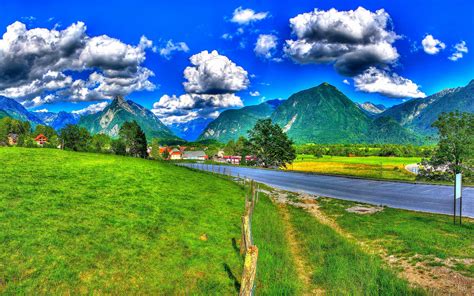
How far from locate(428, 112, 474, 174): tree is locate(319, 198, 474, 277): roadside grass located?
29.2 m

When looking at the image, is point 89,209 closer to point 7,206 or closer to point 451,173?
point 7,206

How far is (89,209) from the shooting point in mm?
18234

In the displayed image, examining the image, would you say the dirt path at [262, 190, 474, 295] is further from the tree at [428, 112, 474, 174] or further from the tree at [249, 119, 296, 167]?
the tree at [249, 119, 296, 167]

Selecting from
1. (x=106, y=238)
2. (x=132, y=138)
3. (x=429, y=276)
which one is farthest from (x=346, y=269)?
(x=132, y=138)

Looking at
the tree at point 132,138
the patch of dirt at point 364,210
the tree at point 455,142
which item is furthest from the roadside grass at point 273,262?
the tree at point 132,138

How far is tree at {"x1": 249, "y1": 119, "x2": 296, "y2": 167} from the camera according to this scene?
112m

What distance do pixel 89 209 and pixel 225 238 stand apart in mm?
8492

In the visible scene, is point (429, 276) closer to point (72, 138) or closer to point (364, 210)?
point (364, 210)

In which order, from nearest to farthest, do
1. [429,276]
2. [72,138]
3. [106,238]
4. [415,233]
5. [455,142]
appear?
[429,276], [106,238], [415,233], [455,142], [72,138]

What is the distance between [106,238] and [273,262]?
8.19m

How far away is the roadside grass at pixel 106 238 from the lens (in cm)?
1091

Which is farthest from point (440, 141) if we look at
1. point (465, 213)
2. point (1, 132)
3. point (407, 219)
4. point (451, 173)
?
point (1, 132)

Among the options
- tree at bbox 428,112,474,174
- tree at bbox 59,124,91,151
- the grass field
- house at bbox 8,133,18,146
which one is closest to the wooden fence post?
tree at bbox 428,112,474,174

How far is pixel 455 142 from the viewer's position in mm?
48000
